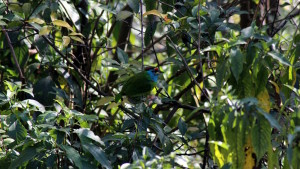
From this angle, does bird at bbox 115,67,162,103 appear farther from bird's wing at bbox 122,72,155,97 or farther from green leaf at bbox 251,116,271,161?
green leaf at bbox 251,116,271,161

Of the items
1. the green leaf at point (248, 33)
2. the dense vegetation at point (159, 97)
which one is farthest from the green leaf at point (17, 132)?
the green leaf at point (248, 33)

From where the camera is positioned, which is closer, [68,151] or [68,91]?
[68,151]

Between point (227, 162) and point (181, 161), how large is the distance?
0.26m

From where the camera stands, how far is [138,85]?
4.20 m

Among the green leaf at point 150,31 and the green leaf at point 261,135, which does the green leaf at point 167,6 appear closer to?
the green leaf at point 150,31

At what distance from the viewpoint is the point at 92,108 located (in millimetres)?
4617

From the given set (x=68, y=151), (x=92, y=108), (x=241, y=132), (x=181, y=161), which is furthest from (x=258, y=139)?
(x=92, y=108)

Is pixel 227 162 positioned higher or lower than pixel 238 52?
lower

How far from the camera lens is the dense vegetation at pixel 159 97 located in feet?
9.00

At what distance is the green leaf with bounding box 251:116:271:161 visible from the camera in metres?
2.61

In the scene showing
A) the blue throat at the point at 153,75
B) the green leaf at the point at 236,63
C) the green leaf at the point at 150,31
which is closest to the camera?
the green leaf at the point at 236,63

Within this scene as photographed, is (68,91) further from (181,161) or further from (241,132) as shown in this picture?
(241,132)

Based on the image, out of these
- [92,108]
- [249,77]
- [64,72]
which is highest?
[249,77]

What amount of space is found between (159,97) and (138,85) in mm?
365
